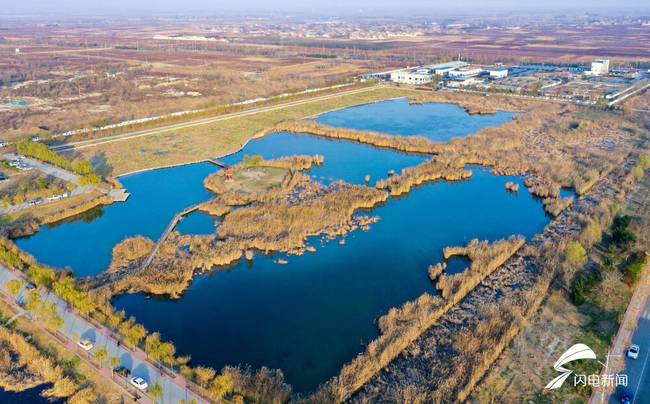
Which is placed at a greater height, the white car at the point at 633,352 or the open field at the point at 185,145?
the open field at the point at 185,145

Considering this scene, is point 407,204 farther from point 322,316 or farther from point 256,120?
point 256,120

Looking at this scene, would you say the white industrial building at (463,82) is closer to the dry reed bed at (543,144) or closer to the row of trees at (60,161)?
the dry reed bed at (543,144)

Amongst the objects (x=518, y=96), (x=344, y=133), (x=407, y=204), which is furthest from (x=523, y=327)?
(x=518, y=96)

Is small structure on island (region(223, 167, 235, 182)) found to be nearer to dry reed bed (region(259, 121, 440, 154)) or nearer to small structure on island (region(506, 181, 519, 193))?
dry reed bed (region(259, 121, 440, 154))

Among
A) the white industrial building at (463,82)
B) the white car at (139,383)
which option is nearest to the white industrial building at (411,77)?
the white industrial building at (463,82)

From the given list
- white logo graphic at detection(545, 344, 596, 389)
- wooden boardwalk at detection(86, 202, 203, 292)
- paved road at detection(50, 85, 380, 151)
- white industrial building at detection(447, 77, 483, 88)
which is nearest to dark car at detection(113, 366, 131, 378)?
wooden boardwalk at detection(86, 202, 203, 292)

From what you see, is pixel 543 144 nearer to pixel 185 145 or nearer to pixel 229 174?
pixel 229 174
